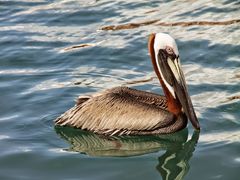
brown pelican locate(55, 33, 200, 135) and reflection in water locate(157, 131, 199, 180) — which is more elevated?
brown pelican locate(55, 33, 200, 135)

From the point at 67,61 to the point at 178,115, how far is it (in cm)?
276

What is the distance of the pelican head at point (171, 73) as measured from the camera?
718 cm

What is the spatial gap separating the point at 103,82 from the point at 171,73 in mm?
1605

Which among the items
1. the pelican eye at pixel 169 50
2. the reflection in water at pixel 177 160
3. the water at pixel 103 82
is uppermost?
the pelican eye at pixel 169 50

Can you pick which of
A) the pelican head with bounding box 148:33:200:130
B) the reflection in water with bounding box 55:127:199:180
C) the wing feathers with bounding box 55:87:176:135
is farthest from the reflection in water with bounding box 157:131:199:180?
the wing feathers with bounding box 55:87:176:135

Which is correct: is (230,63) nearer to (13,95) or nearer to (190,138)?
(190,138)

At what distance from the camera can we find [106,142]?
23.2ft

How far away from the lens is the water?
645 centimetres

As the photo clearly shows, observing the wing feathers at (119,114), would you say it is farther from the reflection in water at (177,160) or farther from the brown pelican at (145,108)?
the reflection in water at (177,160)

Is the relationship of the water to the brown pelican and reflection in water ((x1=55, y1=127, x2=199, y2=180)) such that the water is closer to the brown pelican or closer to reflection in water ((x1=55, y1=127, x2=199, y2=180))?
reflection in water ((x1=55, y1=127, x2=199, y2=180))

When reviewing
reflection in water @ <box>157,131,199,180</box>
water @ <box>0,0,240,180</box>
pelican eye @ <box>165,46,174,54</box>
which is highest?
pelican eye @ <box>165,46,174,54</box>

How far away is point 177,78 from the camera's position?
7.23 meters

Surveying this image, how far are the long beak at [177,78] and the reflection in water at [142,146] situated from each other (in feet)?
0.89

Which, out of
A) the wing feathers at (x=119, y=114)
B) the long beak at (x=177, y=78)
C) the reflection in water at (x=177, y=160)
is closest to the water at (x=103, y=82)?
the reflection in water at (x=177, y=160)
